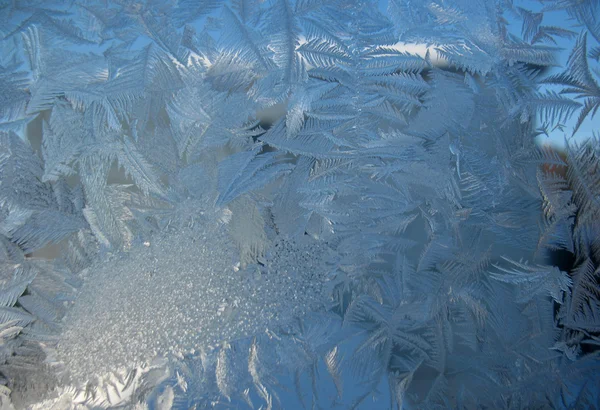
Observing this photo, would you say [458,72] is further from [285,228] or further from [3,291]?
[3,291]

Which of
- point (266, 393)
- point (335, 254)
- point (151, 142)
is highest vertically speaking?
point (151, 142)

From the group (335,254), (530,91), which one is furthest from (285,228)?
(530,91)

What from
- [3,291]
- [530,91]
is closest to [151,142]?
[3,291]

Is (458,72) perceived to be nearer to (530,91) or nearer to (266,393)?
(530,91)

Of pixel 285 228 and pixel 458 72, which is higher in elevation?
pixel 458 72

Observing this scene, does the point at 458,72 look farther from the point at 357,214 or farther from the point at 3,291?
the point at 3,291

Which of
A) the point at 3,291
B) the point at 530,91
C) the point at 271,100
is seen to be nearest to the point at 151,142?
the point at 271,100

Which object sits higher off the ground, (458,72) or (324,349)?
(458,72)
